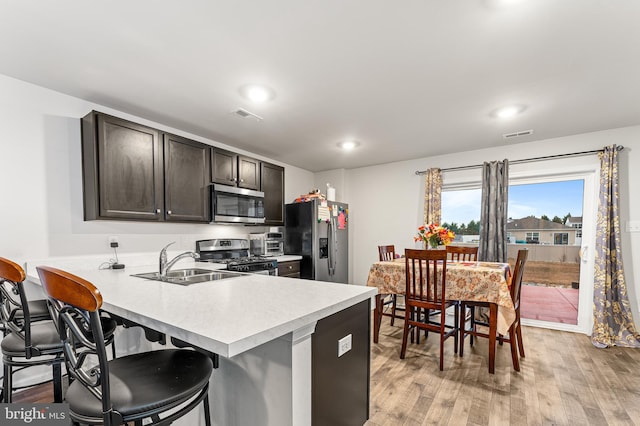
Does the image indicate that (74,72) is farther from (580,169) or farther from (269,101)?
(580,169)

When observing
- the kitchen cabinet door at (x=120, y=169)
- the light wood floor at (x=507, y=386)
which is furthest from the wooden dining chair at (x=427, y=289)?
the kitchen cabinet door at (x=120, y=169)

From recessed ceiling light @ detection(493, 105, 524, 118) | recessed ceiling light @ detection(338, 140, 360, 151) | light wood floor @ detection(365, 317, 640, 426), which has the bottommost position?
light wood floor @ detection(365, 317, 640, 426)

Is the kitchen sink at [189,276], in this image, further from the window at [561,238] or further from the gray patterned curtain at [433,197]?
the window at [561,238]

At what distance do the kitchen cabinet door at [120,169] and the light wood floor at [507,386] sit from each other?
253cm

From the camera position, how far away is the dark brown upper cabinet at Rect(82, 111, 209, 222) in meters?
2.38

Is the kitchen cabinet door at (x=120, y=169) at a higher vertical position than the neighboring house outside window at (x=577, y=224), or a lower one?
higher

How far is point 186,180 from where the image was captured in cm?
303

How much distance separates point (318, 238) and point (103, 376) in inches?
135

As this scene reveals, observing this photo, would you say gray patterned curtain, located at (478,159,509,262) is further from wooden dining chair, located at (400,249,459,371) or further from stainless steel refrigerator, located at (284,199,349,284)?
stainless steel refrigerator, located at (284,199,349,284)

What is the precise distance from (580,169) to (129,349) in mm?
4788

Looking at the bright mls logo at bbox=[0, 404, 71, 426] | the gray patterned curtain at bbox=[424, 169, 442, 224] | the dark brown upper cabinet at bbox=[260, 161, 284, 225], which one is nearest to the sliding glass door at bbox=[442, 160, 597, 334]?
the gray patterned curtain at bbox=[424, 169, 442, 224]

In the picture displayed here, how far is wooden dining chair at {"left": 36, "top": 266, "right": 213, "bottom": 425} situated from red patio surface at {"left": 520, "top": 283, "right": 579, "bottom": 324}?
4261 mm

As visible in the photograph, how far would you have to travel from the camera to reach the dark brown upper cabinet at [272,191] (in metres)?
4.02

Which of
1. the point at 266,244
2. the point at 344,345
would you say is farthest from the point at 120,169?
the point at 344,345
